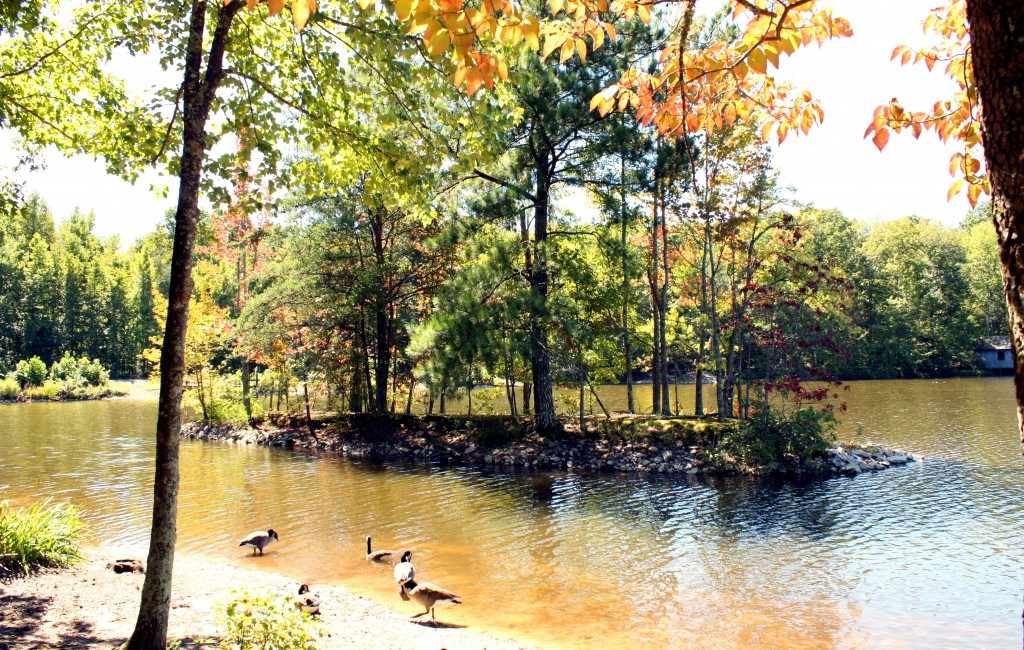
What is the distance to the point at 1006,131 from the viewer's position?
5.75 feet

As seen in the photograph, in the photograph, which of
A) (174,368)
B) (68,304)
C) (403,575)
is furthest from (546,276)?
(68,304)

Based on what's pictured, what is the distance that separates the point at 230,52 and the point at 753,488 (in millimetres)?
12855

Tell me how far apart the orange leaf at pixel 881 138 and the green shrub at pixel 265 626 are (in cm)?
448

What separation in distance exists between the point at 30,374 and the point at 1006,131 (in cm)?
5424

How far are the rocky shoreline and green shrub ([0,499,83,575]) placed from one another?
10874mm

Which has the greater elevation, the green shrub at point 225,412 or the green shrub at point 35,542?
the green shrub at point 225,412

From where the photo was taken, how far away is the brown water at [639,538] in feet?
25.4

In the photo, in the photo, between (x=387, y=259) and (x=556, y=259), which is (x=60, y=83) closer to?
(x=556, y=259)

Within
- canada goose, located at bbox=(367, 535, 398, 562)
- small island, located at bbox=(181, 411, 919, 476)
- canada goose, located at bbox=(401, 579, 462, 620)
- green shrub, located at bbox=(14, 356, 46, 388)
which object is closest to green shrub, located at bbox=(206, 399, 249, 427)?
small island, located at bbox=(181, 411, 919, 476)

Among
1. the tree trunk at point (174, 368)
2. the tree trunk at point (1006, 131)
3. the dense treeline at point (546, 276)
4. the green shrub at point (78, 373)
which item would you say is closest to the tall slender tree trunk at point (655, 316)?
the dense treeline at point (546, 276)

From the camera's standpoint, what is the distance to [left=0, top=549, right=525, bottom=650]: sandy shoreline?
5543mm

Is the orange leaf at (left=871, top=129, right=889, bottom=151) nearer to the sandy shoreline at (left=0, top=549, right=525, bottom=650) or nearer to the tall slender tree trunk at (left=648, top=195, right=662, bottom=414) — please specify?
the sandy shoreline at (left=0, top=549, right=525, bottom=650)

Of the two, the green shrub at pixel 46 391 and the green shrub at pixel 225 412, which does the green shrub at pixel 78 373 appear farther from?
the green shrub at pixel 225 412

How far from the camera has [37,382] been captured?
44281 millimetres
